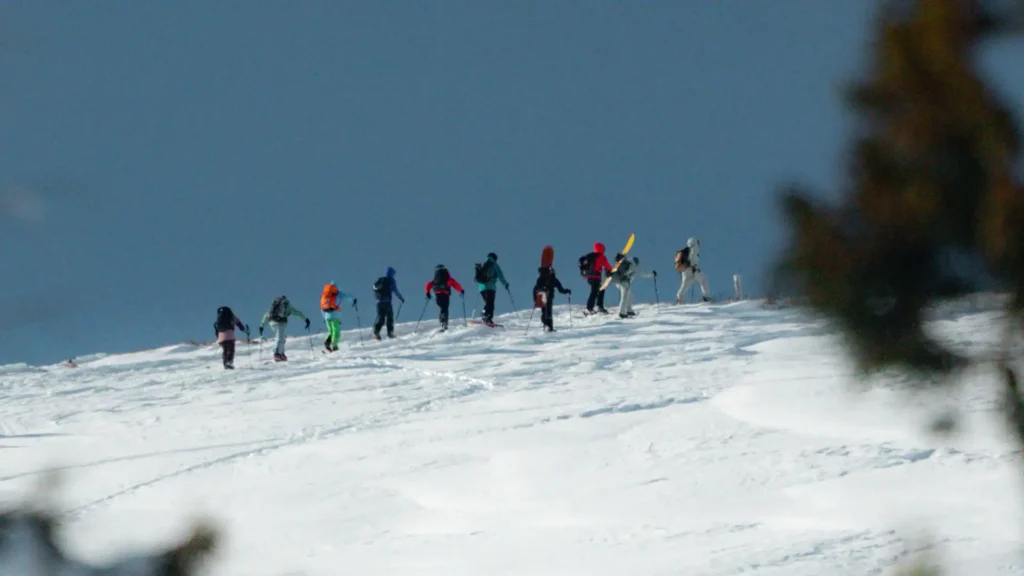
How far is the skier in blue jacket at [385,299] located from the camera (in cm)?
2842

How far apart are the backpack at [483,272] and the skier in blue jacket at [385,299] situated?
2.00m

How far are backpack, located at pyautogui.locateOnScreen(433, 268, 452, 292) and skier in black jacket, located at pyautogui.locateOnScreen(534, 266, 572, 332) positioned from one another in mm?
2263

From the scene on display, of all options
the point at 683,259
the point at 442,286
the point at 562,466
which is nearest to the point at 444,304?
the point at 442,286

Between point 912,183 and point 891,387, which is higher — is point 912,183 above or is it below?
above

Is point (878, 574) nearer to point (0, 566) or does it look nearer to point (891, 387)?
point (891, 387)

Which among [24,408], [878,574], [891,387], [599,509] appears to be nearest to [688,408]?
[599,509]

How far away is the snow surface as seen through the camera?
8398 mm

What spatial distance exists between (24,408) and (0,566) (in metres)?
21.1

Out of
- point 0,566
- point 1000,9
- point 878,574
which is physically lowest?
point 878,574

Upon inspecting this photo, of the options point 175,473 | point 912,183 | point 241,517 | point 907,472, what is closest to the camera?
point 912,183

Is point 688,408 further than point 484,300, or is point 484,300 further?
point 484,300

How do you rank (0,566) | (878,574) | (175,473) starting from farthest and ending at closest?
(175,473) → (878,574) → (0,566)

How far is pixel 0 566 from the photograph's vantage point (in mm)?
2031

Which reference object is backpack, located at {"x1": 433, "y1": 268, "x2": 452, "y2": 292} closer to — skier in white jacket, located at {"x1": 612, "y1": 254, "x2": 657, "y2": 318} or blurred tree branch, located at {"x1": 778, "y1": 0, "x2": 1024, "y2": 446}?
skier in white jacket, located at {"x1": 612, "y1": 254, "x2": 657, "y2": 318}
